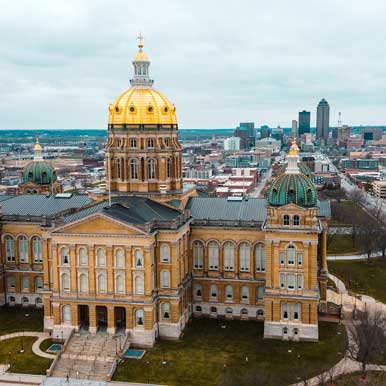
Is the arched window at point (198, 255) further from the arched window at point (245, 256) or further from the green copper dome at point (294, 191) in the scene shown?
the green copper dome at point (294, 191)

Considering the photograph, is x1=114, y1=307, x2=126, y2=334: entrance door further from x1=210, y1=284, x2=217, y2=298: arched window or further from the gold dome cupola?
the gold dome cupola

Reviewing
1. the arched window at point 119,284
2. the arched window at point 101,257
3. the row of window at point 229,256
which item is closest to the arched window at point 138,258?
the arched window at point 119,284

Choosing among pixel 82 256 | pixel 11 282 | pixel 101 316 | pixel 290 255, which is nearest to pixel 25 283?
pixel 11 282

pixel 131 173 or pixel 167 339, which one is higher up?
pixel 131 173

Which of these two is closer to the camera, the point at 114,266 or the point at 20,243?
the point at 114,266

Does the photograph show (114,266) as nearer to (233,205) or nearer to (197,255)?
(197,255)

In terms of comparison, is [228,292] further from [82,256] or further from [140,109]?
[140,109]

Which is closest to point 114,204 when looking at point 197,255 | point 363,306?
point 197,255

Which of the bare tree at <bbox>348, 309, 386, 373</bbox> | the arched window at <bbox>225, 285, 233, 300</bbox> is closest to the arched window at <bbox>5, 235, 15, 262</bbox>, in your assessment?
the arched window at <bbox>225, 285, 233, 300</bbox>
